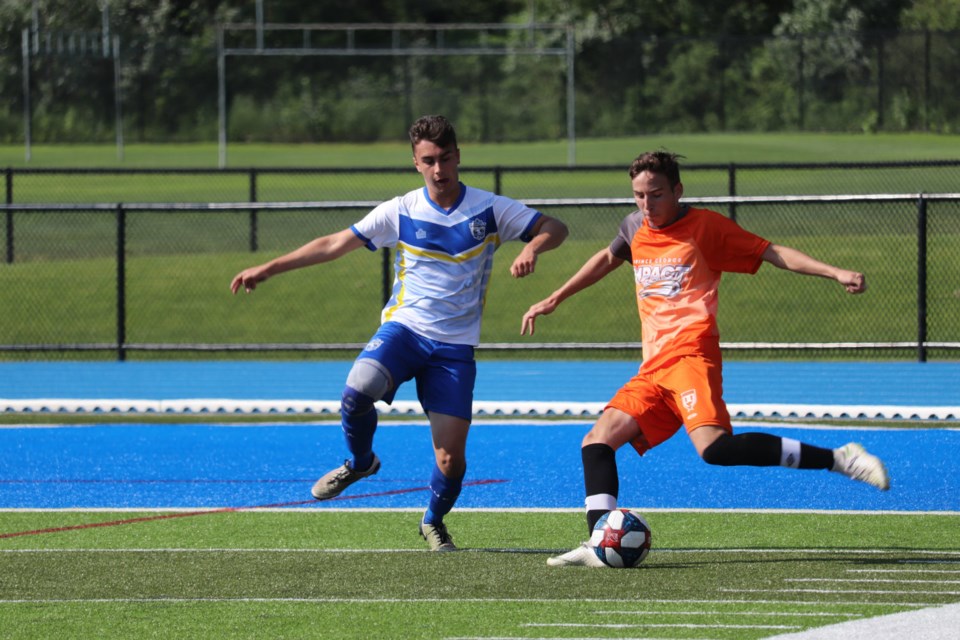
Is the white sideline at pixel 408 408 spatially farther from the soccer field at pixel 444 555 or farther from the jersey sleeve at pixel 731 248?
the jersey sleeve at pixel 731 248

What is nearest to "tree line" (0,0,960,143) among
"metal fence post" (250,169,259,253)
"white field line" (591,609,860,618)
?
"metal fence post" (250,169,259,253)

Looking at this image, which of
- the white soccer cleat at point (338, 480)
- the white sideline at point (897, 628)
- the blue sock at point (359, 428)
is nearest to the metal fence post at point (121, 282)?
the white soccer cleat at point (338, 480)

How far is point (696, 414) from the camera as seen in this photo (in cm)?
694

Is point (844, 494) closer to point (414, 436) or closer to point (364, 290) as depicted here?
point (414, 436)

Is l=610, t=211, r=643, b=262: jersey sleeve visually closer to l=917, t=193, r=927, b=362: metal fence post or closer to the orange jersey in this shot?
the orange jersey

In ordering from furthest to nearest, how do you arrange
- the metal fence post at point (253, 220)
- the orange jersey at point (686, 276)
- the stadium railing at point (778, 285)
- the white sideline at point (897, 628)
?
1. the metal fence post at point (253, 220)
2. the stadium railing at point (778, 285)
3. the orange jersey at point (686, 276)
4. the white sideline at point (897, 628)

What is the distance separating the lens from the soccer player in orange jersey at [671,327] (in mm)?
7000

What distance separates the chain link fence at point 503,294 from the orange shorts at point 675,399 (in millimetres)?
7672

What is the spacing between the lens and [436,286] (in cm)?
753

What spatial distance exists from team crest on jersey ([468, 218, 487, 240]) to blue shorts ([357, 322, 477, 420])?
51cm

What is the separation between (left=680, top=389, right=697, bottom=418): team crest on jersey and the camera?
22.8 feet

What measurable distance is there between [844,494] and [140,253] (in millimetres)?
15354

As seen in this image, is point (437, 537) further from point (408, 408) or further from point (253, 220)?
point (253, 220)

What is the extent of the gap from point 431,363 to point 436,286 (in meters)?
0.35
